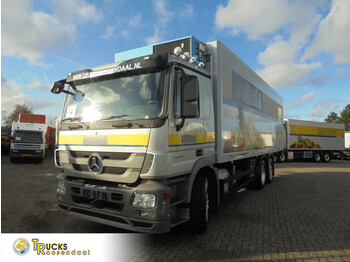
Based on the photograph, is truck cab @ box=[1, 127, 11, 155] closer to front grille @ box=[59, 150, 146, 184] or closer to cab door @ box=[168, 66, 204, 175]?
front grille @ box=[59, 150, 146, 184]

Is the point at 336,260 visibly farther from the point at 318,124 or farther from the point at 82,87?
the point at 318,124

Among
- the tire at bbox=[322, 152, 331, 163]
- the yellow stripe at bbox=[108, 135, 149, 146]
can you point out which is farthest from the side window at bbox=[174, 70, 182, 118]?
the tire at bbox=[322, 152, 331, 163]

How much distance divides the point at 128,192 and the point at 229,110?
9.96 feet

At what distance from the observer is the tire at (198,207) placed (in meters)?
4.14

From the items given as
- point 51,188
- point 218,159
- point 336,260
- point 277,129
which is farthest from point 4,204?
point 277,129

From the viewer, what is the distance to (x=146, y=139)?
11.1 ft

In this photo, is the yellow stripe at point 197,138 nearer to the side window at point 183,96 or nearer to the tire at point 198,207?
the side window at point 183,96

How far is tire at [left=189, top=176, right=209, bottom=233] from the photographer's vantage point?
4.14m

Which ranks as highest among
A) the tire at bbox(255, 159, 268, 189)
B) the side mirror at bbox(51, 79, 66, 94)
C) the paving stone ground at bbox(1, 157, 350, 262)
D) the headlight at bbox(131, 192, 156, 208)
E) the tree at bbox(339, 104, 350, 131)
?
the tree at bbox(339, 104, 350, 131)

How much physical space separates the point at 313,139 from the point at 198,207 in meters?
23.2

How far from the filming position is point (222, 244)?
13.1ft

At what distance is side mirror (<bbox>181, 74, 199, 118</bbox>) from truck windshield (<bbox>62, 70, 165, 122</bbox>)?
1.06 ft

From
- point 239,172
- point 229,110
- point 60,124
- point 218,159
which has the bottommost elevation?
point 239,172

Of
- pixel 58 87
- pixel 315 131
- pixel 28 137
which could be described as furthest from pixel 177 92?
pixel 315 131
